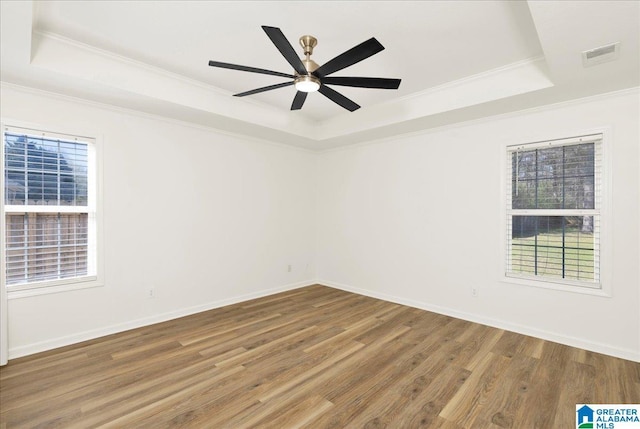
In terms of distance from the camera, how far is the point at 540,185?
3.53 meters

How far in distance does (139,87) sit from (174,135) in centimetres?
88

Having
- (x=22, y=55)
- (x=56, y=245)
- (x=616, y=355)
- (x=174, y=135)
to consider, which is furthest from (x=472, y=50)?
(x=56, y=245)

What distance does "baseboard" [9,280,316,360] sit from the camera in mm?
2942

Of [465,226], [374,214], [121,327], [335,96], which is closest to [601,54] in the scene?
[335,96]

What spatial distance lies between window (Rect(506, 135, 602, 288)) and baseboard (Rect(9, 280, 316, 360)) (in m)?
3.59

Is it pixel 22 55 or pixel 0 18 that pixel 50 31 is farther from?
pixel 0 18

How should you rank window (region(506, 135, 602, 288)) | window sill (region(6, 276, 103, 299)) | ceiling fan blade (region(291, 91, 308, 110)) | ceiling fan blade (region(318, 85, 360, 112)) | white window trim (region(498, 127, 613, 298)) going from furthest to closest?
window (region(506, 135, 602, 288)) < white window trim (region(498, 127, 613, 298)) < window sill (region(6, 276, 103, 299)) < ceiling fan blade (region(291, 91, 308, 110)) < ceiling fan blade (region(318, 85, 360, 112))

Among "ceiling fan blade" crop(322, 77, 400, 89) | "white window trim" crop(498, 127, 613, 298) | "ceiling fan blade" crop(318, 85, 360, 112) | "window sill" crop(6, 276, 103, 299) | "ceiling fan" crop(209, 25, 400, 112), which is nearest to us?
"ceiling fan" crop(209, 25, 400, 112)

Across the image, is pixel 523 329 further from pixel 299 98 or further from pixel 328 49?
pixel 328 49

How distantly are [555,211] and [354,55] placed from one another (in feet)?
9.48

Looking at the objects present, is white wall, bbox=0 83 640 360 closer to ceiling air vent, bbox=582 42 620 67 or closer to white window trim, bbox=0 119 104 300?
white window trim, bbox=0 119 104 300

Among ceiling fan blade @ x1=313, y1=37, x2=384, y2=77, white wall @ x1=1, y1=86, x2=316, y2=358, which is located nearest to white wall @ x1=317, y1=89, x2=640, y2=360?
white wall @ x1=1, y1=86, x2=316, y2=358

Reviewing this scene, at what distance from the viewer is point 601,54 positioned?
2354mm

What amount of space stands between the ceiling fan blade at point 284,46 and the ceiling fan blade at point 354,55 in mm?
138
